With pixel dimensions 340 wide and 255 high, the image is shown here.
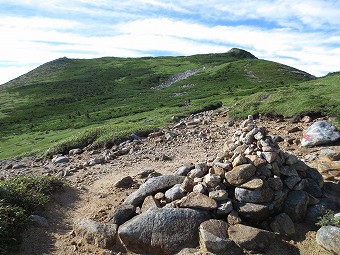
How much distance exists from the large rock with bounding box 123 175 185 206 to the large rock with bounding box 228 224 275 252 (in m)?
2.97

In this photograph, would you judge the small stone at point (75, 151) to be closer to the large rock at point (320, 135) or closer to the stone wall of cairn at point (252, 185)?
the stone wall of cairn at point (252, 185)

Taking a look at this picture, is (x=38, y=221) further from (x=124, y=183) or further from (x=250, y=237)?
(x=250, y=237)

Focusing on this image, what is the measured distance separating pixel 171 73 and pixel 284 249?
116436mm

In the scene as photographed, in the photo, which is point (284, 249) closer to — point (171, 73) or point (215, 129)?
point (215, 129)

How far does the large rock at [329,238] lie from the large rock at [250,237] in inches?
48.1

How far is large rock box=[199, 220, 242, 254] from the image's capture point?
30.7ft

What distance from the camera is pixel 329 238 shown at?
30.7 feet

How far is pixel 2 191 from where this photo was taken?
1163cm

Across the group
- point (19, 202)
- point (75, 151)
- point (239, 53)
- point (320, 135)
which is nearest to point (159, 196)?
point (19, 202)

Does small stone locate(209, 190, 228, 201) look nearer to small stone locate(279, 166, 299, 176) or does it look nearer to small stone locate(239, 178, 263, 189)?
small stone locate(239, 178, 263, 189)

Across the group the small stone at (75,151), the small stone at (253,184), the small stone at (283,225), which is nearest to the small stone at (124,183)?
the small stone at (253,184)

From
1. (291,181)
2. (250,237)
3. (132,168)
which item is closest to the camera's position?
(250,237)

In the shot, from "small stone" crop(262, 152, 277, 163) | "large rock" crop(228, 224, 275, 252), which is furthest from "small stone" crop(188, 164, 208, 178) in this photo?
"large rock" crop(228, 224, 275, 252)

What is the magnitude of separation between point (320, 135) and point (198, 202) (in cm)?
925
